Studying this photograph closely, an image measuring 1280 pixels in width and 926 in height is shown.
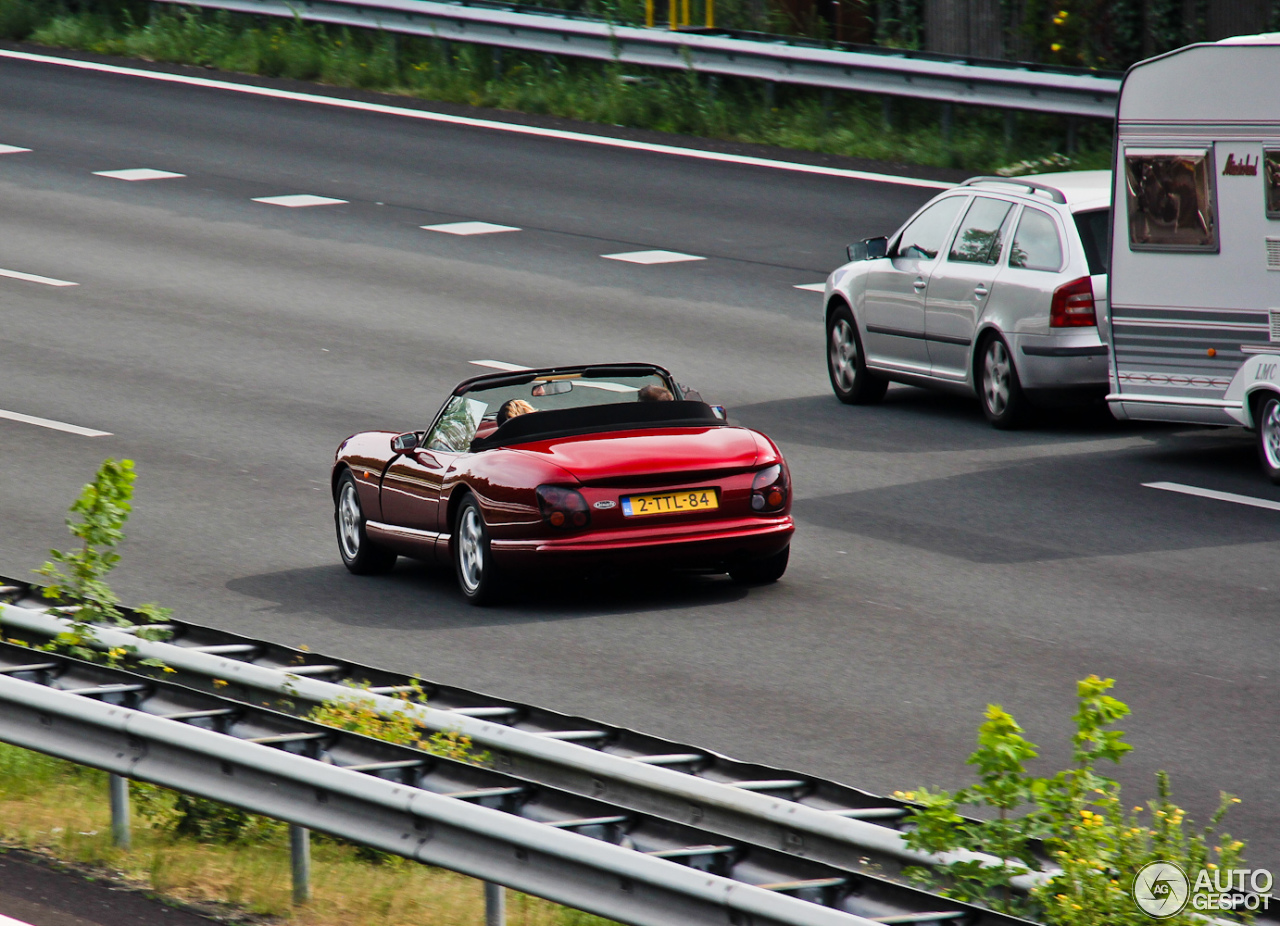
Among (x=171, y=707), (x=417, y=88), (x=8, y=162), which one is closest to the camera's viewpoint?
(x=171, y=707)

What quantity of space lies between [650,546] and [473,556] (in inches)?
44.5

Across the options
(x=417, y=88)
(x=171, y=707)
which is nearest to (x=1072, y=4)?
(x=417, y=88)

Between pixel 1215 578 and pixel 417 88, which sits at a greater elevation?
pixel 417 88

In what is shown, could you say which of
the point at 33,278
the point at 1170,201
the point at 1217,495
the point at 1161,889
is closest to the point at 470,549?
the point at 1217,495

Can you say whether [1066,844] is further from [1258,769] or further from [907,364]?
[907,364]

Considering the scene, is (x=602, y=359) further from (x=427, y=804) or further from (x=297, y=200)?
(x=427, y=804)

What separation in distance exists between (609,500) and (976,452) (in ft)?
15.6

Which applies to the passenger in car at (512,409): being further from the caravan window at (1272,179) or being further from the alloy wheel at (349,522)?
the caravan window at (1272,179)

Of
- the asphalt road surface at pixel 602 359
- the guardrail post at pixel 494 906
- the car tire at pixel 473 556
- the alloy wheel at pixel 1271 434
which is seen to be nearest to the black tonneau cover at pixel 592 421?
the car tire at pixel 473 556

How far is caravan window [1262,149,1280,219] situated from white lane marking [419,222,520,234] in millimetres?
10931

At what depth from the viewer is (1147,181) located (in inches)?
599

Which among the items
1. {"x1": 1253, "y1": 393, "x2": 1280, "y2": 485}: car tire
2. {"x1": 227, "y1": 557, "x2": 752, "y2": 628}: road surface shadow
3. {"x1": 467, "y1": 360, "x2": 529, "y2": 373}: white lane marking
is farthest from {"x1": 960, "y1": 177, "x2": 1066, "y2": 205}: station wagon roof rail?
{"x1": 227, "y1": 557, "x2": 752, "y2": 628}: road surface shadow

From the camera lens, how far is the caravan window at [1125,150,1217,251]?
584 inches

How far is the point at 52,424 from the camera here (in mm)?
16922
